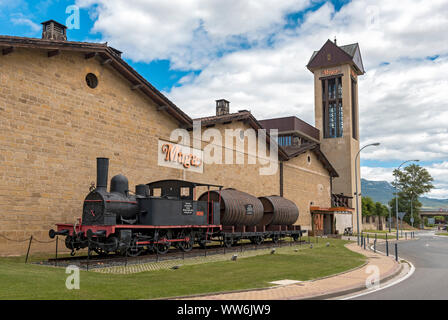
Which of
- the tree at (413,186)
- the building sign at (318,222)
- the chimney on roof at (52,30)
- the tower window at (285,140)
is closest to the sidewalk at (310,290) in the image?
the chimney on roof at (52,30)

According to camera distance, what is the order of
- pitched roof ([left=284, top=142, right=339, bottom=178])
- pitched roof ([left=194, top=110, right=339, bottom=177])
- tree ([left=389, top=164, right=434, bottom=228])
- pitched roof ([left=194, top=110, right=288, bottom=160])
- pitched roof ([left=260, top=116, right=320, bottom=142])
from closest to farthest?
pitched roof ([left=194, top=110, right=288, bottom=160]) < pitched roof ([left=194, top=110, right=339, bottom=177]) < pitched roof ([left=284, top=142, right=339, bottom=178]) < pitched roof ([left=260, top=116, right=320, bottom=142]) < tree ([left=389, top=164, right=434, bottom=228])

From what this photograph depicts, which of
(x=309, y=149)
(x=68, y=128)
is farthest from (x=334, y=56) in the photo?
(x=68, y=128)

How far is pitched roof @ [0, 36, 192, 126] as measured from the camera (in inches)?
688

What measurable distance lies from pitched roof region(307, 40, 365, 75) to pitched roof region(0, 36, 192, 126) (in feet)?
147

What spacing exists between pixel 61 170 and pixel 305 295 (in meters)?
13.9

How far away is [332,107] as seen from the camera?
66.1 m

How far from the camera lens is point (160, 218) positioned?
17.6 metres

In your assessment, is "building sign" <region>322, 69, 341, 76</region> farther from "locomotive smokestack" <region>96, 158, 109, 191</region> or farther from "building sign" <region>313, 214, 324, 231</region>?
"locomotive smokestack" <region>96, 158, 109, 191</region>

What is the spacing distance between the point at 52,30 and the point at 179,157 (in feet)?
33.7

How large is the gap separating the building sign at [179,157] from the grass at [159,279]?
1090 centimetres

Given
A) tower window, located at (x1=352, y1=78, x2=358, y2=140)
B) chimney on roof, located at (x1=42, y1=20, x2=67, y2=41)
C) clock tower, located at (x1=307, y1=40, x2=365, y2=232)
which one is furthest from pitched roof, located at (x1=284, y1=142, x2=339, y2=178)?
chimney on roof, located at (x1=42, y1=20, x2=67, y2=41)

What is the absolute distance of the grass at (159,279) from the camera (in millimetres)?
8805
